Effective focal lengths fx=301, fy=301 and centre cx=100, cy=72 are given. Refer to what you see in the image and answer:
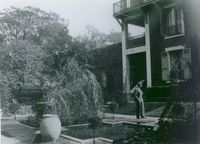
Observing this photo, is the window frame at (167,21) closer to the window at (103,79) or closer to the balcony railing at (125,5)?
the balcony railing at (125,5)

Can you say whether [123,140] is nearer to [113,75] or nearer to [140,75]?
[140,75]

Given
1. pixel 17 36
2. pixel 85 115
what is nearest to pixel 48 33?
pixel 17 36

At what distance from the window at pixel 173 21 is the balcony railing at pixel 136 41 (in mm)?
2141

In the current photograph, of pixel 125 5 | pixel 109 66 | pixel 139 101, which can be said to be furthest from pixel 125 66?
pixel 139 101

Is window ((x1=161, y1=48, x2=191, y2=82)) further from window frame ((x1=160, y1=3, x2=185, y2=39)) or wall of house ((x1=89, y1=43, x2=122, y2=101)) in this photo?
wall of house ((x1=89, y1=43, x2=122, y2=101))

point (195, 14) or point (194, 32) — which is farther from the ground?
point (195, 14)

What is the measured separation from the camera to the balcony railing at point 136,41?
18.4 m

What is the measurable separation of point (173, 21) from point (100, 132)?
29.9 feet

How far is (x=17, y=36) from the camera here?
65.8ft

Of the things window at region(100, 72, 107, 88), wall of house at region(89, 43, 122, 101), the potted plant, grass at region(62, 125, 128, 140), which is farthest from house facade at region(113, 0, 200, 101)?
the potted plant

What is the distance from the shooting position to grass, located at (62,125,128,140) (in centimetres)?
875

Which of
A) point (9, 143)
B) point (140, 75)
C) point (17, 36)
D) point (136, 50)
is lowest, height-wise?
point (9, 143)

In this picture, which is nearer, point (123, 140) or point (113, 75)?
point (123, 140)

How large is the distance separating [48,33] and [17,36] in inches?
81.1
